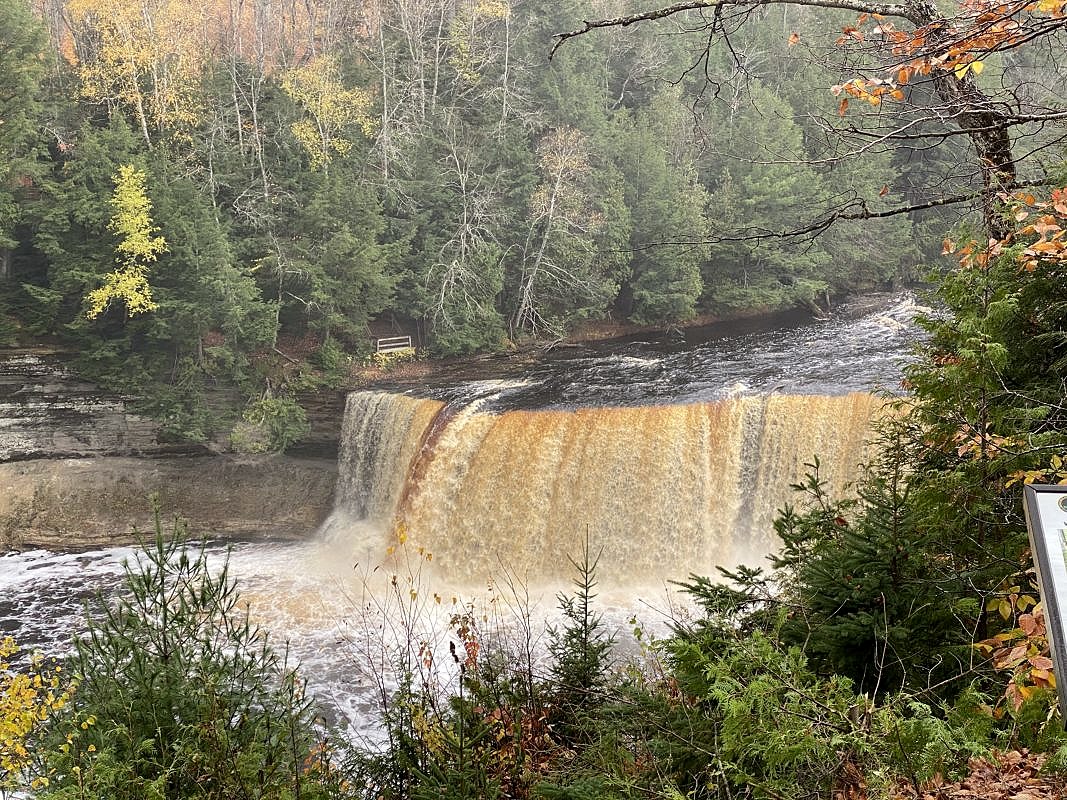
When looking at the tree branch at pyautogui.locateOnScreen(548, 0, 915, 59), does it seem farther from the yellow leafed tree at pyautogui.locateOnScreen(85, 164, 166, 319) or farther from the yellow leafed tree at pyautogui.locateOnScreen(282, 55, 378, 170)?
the yellow leafed tree at pyautogui.locateOnScreen(282, 55, 378, 170)

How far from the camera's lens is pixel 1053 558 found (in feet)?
6.04

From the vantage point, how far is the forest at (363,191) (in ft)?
53.6

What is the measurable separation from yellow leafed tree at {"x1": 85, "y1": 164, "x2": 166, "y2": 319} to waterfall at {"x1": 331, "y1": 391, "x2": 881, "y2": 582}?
7.49 m

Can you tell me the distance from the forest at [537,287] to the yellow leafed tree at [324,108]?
0.12 meters

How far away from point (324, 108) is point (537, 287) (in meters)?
6.43

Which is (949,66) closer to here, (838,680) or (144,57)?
(838,680)

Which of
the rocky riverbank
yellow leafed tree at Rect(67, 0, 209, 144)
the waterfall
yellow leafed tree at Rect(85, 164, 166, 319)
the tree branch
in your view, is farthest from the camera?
yellow leafed tree at Rect(67, 0, 209, 144)

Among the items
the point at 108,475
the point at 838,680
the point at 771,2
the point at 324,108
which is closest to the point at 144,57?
the point at 324,108

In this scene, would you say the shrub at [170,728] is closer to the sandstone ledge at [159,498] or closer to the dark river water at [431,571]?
the dark river water at [431,571]

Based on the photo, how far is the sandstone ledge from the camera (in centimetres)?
1538

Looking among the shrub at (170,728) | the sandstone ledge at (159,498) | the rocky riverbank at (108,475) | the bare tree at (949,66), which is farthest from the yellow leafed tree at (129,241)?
the bare tree at (949,66)

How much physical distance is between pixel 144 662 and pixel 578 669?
2180 millimetres

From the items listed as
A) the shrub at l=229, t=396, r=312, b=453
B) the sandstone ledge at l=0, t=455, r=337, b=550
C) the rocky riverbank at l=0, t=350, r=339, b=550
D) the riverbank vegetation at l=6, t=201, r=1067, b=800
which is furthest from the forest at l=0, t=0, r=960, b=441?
the riverbank vegetation at l=6, t=201, r=1067, b=800

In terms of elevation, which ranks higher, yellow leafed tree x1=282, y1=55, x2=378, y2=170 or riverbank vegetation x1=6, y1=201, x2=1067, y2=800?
yellow leafed tree x1=282, y1=55, x2=378, y2=170
